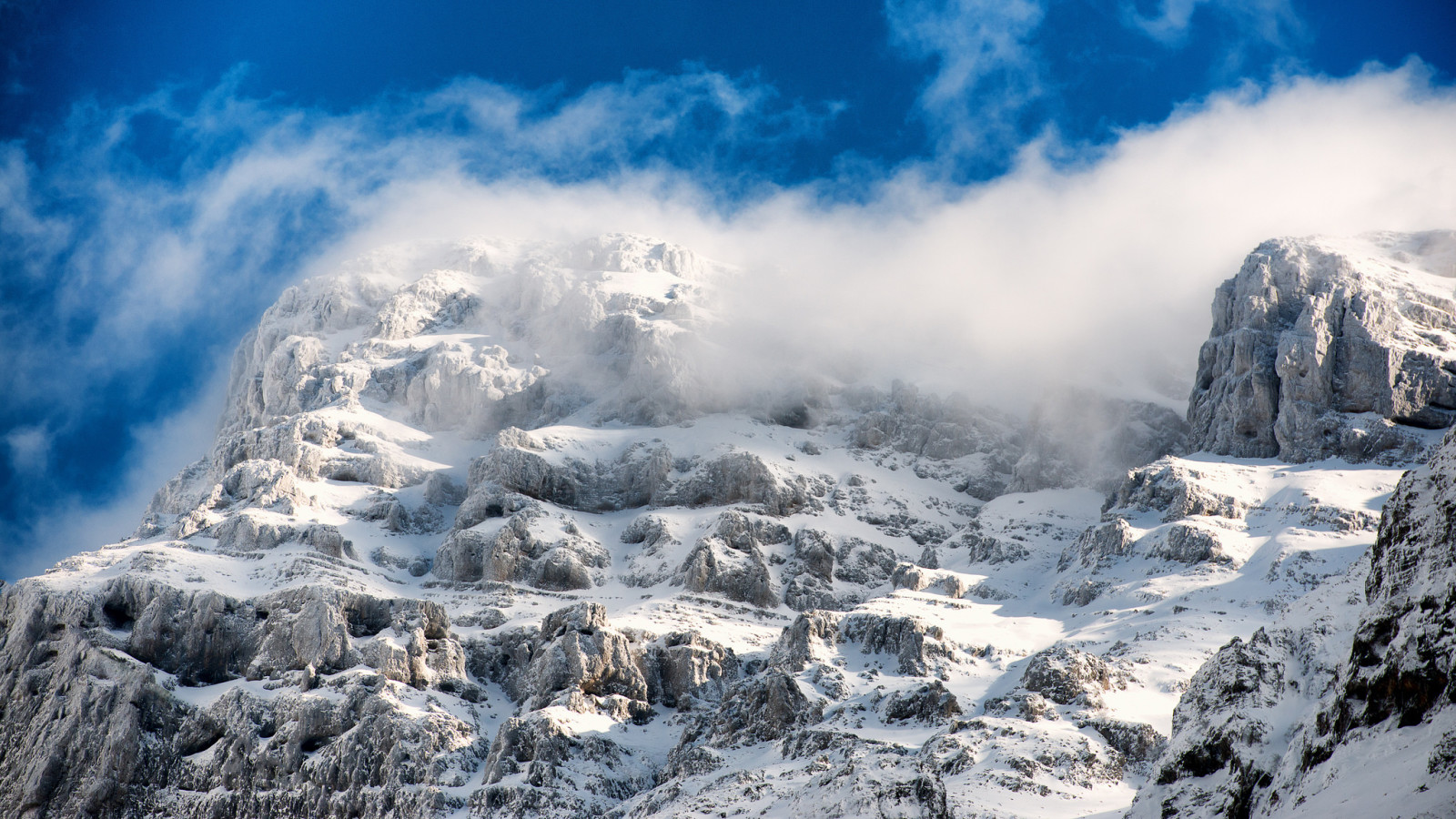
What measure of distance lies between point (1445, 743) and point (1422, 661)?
346 cm

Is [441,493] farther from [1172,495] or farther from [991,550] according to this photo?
[1172,495]

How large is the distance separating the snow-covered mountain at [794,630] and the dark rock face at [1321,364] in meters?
0.54

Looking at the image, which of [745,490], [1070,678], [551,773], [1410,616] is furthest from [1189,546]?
[1410,616]

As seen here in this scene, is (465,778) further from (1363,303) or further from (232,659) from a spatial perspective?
(1363,303)

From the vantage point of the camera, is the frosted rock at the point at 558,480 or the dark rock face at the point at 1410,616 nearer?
the dark rock face at the point at 1410,616

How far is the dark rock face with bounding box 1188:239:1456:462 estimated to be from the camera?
16588 cm

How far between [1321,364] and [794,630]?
99.7 meters

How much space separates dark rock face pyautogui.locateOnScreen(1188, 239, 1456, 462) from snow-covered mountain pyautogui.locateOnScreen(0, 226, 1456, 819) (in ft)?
1.77

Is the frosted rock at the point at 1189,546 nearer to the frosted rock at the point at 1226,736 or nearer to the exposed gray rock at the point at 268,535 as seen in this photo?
the frosted rock at the point at 1226,736

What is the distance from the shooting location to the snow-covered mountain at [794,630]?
41.3 m

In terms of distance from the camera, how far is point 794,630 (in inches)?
5162

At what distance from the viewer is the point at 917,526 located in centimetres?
19750

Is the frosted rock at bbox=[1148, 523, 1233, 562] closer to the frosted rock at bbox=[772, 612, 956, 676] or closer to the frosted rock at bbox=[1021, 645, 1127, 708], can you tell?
the frosted rock at bbox=[772, 612, 956, 676]

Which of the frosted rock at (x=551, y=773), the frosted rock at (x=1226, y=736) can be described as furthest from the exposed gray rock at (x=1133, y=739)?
the frosted rock at (x=551, y=773)
